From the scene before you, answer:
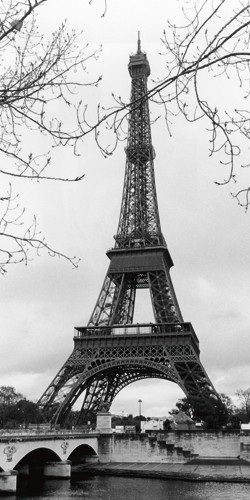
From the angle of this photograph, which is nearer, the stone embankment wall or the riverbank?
the riverbank

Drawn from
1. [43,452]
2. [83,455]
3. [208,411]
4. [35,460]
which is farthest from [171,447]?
[35,460]

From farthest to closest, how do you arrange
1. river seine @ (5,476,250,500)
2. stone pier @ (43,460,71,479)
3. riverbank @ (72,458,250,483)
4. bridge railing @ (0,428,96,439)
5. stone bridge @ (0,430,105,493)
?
stone pier @ (43,460,71,479) → riverbank @ (72,458,250,483) → bridge railing @ (0,428,96,439) → stone bridge @ (0,430,105,493) → river seine @ (5,476,250,500)

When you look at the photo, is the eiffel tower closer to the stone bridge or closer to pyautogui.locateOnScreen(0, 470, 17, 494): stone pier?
the stone bridge

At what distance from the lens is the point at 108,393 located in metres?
61.8

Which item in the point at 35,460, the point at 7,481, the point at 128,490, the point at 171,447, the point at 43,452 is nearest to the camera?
the point at 7,481

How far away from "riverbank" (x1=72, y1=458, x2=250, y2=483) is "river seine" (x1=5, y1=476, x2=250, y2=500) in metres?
1.01

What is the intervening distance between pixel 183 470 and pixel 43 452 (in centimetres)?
1140

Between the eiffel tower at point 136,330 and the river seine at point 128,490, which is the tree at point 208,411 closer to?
the eiffel tower at point 136,330

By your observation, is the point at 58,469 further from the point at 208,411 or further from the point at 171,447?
the point at 208,411

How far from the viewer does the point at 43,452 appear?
1752 inches

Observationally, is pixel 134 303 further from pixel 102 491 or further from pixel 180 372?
pixel 102 491

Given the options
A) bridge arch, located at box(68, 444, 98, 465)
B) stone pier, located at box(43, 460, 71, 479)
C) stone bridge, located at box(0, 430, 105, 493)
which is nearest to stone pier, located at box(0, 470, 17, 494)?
stone bridge, located at box(0, 430, 105, 493)

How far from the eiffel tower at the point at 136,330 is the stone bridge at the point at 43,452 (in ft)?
16.4

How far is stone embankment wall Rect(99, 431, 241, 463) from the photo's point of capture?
161 feet
